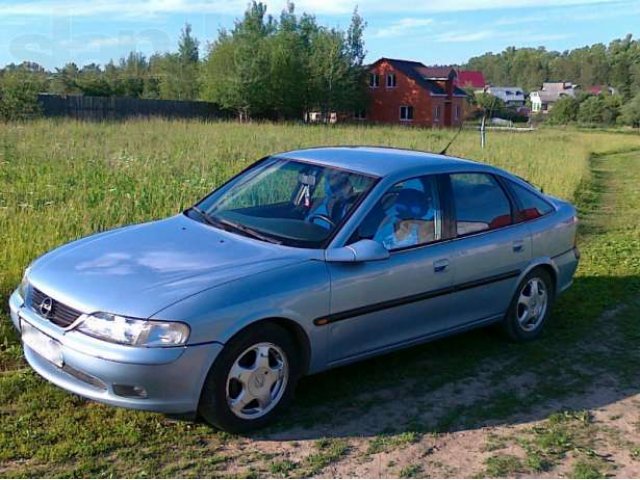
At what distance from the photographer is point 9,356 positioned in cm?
493

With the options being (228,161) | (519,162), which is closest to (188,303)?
(228,161)

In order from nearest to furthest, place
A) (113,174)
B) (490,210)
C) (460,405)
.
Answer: (460,405) < (490,210) < (113,174)

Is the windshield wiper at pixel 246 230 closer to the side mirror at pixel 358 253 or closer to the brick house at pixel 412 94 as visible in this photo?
the side mirror at pixel 358 253

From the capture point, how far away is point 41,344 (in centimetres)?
399

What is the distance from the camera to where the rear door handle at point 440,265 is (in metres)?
4.96

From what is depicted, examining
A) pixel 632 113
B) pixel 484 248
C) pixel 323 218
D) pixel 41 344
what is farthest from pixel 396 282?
pixel 632 113

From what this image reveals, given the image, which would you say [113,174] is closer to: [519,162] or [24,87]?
[519,162]

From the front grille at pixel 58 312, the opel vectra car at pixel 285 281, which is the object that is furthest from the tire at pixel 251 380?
the front grille at pixel 58 312

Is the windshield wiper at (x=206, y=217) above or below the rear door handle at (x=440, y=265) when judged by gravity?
above

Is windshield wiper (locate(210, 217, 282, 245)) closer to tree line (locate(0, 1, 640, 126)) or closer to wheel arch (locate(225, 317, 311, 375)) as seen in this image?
wheel arch (locate(225, 317, 311, 375))

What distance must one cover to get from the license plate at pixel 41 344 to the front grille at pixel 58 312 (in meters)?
0.10

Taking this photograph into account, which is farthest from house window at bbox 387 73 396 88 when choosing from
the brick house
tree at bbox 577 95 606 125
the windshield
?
the windshield

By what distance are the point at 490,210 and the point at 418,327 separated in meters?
1.27

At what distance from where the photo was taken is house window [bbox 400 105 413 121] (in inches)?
2628
